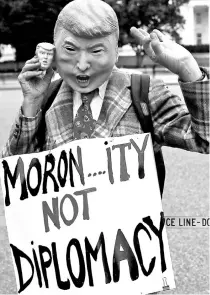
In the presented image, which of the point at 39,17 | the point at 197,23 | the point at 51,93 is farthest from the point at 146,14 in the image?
the point at 197,23

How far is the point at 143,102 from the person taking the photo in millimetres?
2172

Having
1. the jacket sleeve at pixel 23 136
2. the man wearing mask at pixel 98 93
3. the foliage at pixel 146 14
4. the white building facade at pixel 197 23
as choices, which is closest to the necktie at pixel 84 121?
the man wearing mask at pixel 98 93

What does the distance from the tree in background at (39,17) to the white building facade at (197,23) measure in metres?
25.5

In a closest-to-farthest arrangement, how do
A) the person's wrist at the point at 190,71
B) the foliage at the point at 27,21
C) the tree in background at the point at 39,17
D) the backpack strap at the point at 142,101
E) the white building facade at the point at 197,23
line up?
the person's wrist at the point at 190,71
the backpack strap at the point at 142,101
the foliage at the point at 27,21
the tree in background at the point at 39,17
the white building facade at the point at 197,23

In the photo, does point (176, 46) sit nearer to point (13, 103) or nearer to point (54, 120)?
point (54, 120)

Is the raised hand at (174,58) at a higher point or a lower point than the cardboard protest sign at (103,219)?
higher

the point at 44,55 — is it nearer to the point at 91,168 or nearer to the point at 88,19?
the point at 88,19

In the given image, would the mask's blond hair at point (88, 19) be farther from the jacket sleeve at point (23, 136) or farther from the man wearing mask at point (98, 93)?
the jacket sleeve at point (23, 136)

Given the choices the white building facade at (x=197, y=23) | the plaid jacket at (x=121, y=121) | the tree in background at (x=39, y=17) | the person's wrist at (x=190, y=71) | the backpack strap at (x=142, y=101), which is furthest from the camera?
the white building facade at (x=197, y=23)

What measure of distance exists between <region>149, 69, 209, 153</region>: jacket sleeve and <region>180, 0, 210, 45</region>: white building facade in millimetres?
58845

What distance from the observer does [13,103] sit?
15.7 metres

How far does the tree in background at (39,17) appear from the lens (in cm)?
2894

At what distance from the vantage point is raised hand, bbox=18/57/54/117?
7.00 feet

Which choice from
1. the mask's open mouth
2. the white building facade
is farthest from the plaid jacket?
the white building facade
